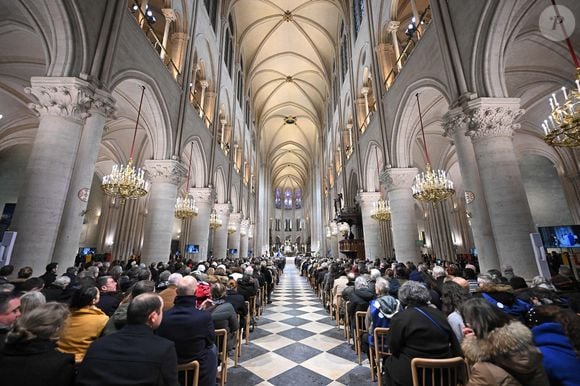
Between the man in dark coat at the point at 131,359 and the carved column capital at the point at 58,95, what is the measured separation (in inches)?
197

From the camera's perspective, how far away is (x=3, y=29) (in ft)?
21.2

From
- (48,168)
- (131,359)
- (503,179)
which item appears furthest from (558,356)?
(48,168)

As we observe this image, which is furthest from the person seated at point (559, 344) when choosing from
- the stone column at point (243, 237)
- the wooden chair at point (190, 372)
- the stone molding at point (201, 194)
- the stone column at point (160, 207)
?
the stone column at point (243, 237)

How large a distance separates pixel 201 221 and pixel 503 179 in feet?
34.1

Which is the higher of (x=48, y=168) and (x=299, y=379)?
(x=48, y=168)

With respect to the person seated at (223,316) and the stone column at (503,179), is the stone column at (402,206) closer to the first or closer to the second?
the stone column at (503,179)

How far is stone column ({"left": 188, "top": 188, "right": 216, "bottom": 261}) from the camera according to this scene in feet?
35.9

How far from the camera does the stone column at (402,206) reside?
28.0ft

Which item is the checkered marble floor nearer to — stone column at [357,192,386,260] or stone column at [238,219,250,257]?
stone column at [357,192,386,260]

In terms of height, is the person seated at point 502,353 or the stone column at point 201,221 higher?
the stone column at point 201,221

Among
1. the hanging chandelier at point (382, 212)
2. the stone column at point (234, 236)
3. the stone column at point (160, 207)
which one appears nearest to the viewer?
the stone column at point (160, 207)

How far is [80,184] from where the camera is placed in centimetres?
481

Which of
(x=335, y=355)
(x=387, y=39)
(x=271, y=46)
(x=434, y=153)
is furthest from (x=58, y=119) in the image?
(x=271, y=46)

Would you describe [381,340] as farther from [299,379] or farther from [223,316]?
[223,316]
